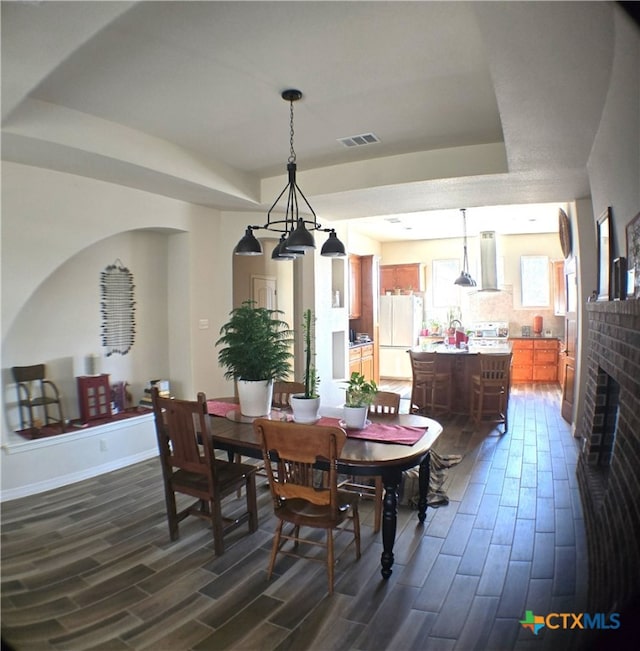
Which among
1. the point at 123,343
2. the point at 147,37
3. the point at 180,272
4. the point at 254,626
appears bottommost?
the point at 254,626

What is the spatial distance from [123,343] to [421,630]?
3.92 meters

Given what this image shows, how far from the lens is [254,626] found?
6.71 feet

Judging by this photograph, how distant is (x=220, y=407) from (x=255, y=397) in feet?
1.75

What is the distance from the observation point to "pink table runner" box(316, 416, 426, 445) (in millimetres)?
2529

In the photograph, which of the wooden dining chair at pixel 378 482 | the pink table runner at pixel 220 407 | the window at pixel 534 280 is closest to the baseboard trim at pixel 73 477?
the pink table runner at pixel 220 407

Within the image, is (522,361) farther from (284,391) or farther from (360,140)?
(284,391)

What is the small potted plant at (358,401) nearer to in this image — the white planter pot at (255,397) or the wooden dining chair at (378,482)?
the wooden dining chair at (378,482)

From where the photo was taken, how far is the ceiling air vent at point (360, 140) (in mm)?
3750

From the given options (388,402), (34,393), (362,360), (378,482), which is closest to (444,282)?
(362,360)

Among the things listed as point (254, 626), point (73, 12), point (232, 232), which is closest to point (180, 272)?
point (232, 232)

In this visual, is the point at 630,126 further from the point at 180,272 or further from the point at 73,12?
the point at 180,272

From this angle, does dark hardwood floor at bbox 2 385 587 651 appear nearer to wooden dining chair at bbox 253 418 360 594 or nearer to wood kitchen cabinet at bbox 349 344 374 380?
wooden dining chair at bbox 253 418 360 594

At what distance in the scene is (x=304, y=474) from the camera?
2258 millimetres

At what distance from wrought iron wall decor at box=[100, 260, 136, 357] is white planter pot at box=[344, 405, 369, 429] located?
9.83 feet
